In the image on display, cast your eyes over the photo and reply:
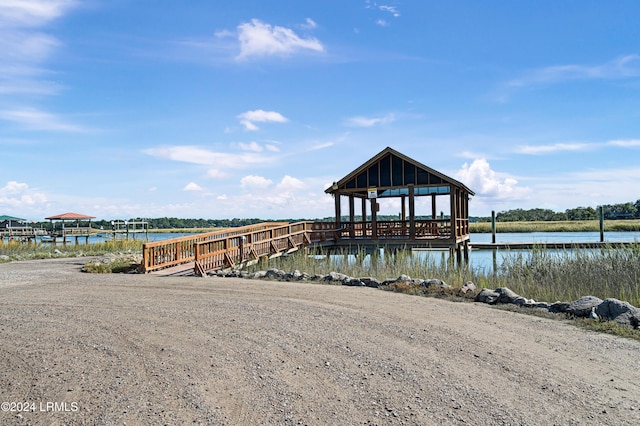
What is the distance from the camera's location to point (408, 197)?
68.3 feet

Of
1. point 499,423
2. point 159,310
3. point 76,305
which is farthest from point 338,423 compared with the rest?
point 76,305

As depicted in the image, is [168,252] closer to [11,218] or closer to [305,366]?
[305,366]

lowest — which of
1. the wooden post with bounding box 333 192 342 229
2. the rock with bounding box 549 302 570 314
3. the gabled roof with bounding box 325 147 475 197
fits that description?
the rock with bounding box 549 302 570 314

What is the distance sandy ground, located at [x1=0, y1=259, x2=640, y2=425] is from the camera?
4094 mm

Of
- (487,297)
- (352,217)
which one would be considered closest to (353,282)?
(487,297)

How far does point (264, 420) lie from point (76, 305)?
5900mm

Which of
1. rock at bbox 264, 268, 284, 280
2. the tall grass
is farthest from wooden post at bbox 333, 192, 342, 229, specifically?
rock at bbox 264, 268, 284, 280

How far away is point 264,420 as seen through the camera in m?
3.93

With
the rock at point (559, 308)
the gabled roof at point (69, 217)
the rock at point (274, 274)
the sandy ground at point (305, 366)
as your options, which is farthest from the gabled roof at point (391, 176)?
the gabled roof at point (69, 217)

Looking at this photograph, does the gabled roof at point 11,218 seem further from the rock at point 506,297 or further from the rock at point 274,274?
the rock at point 506,297

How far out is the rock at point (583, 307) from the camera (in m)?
7.96

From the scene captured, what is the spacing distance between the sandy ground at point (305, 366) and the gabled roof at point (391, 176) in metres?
11.8

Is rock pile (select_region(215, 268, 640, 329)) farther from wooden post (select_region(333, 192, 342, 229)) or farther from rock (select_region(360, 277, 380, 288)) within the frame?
wooden post (select_region(333, 192, 342, 229))

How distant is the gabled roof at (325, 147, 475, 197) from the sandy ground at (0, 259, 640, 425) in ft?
38.7
